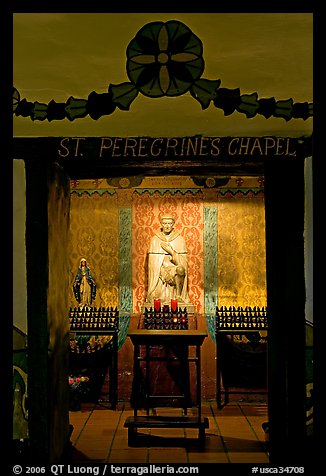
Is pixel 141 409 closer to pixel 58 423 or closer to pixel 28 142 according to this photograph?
pixel 58 423

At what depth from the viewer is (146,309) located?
29.4ft

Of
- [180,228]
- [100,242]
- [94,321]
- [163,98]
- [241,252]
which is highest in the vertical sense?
[163,98]

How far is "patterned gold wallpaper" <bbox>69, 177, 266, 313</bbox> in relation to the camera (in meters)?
10.1

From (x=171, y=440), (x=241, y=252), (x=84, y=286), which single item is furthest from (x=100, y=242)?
(x=171, y=440)

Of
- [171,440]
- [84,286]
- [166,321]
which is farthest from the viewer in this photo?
[84,286]

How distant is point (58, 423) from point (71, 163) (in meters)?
2.15

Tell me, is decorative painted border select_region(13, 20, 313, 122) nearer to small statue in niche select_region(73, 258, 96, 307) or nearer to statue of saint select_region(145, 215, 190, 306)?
statue of saint select_region(145, 215, 190, 306)

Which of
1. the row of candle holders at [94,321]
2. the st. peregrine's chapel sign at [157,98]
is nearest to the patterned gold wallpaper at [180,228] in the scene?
the row of candle holders at [94,321]

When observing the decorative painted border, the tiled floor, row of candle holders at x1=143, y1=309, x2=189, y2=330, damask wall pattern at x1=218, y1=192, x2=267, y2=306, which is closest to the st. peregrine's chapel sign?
the decorative painted border

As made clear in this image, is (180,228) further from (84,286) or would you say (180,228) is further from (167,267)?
(84,286)

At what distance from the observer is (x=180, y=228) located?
1020 cm

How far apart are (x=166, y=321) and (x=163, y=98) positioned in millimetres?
4205

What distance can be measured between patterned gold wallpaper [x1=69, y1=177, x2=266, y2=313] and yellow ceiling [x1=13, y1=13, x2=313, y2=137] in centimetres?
517

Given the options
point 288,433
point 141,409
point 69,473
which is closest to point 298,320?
point 288,433
